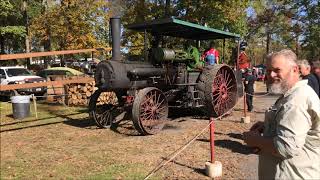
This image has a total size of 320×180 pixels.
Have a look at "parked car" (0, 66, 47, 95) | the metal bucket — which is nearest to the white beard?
the metal bucket

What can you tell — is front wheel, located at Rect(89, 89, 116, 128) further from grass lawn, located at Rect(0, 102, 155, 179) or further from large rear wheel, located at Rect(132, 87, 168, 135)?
large rear wheel, located at Rect(132, 87, 168, 135)

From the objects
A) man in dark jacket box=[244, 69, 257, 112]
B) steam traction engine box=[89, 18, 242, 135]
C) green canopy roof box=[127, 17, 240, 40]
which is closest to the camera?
steam traction engine box=[89, 18, 242, 135]

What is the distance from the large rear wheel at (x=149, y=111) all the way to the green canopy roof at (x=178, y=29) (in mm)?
1693

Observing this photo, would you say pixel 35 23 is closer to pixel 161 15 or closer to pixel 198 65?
pixel 161 15

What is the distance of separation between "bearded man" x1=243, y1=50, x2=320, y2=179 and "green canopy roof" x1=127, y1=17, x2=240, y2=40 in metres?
7.03

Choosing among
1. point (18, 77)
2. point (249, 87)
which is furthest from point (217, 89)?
point (18, 77)

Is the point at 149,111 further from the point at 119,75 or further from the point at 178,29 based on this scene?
the point at 178,29

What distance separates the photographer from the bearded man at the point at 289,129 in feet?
9.53

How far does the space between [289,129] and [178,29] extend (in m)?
8.81

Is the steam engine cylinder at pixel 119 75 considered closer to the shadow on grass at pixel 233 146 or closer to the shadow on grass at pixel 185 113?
the shadow on grass at pixel 233 146

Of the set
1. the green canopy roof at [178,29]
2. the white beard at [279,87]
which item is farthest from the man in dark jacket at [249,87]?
the white beard at [279,87]

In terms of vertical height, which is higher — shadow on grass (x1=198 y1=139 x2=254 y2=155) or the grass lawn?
the grass lawn

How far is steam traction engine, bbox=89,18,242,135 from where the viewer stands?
9.62 metres

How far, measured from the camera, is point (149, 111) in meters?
9.78
